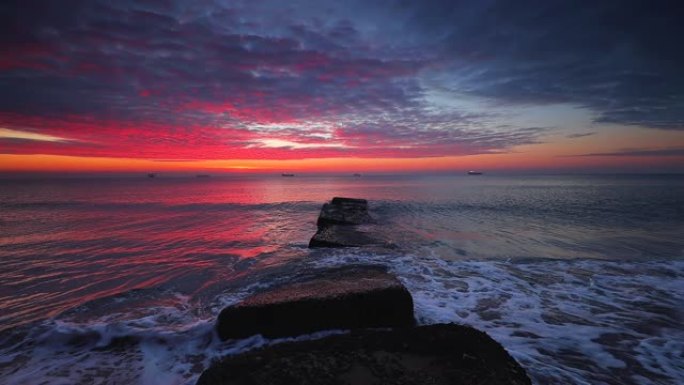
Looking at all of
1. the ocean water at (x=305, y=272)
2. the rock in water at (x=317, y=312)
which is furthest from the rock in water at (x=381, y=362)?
the ocean water at (x=305, y=272)

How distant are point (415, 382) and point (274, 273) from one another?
6109mm

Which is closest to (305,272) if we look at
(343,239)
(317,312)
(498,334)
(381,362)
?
(343,239)

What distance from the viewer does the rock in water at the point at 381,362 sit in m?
3.05

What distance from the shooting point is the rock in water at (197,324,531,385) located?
3.05 meters

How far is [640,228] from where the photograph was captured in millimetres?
15664

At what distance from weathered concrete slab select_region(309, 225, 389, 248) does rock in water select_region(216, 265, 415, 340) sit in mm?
6287

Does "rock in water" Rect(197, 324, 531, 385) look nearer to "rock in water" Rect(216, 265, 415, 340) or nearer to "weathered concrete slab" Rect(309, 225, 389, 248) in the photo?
"rock in water" Rect(216, 265, 415, 340)

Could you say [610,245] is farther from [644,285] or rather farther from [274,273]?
[274,273]

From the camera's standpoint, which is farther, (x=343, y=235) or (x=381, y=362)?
(x=343, y=235)

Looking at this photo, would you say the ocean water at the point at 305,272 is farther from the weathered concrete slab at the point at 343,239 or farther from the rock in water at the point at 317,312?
the weathered concrete slab at the point at 343,239

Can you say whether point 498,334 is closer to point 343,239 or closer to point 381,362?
point 381,362

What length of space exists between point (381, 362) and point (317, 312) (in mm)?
1457

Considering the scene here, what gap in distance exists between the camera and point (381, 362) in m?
3.32

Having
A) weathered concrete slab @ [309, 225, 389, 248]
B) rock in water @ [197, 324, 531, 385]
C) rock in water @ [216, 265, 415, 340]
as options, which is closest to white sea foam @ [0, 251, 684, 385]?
rock in water @ [216, 265, 415, 340]
